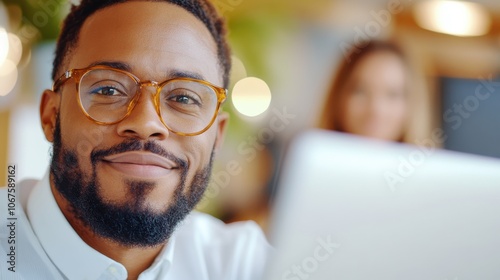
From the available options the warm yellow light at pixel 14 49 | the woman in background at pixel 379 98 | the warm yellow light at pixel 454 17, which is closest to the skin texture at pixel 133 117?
the warm yellow light at pixel 14 49

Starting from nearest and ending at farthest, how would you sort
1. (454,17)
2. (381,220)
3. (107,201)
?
(381,220), (107,201), (454,17)

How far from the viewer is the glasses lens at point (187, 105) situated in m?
0.89

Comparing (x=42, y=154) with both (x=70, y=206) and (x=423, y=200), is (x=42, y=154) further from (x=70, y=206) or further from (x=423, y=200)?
(x=423, y=200)

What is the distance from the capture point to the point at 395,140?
4.02ft

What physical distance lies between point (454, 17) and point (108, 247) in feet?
3.14

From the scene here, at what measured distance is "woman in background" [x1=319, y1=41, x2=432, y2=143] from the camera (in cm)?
120

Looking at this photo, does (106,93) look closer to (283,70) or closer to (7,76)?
(7,76)

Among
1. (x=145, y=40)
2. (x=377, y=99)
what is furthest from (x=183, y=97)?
(x=377, y=99)

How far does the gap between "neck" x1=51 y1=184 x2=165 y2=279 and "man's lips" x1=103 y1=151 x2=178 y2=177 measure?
10 centimetres

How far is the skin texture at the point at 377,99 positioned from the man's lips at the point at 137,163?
17.7 inches

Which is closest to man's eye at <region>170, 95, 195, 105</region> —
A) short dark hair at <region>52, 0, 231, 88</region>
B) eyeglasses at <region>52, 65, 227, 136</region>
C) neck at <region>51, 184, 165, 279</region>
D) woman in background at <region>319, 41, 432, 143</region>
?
eyeglasses at <region>52, 65, 227, 136</region>

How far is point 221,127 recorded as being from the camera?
101 cm

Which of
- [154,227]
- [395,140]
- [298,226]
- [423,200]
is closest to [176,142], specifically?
[154,227]

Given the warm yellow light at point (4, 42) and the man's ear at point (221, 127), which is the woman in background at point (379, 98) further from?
the warm yellow light at point (4, 42)
